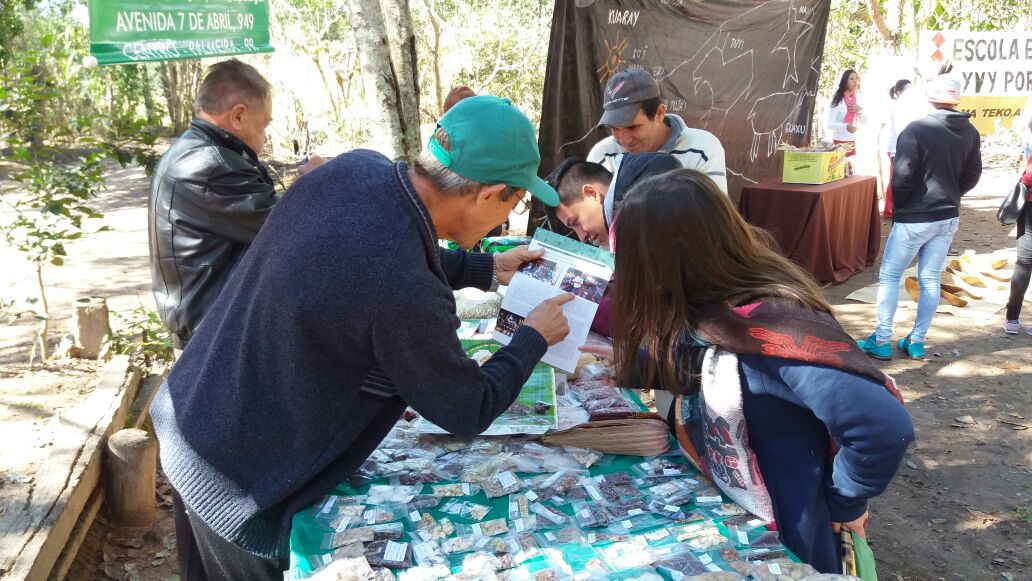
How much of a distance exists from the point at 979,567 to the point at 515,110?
2.65 m

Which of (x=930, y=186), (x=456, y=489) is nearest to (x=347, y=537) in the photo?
(x=456, y=489)

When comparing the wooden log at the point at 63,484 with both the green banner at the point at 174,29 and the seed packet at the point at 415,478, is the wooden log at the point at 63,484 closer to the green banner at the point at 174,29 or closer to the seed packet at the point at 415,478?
the seed packet at the point at 415,478

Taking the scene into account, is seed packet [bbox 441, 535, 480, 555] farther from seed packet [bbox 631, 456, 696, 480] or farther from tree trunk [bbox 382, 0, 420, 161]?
tree trunk [bbox 382, 0, 420, 161]

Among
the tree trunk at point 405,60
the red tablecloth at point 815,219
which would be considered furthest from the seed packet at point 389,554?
the red tablecloth at point 815,219

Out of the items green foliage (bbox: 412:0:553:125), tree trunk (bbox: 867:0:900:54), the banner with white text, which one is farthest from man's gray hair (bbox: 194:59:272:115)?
green foliage (bbox: 412:0:553:125)

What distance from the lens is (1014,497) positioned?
3.19 meters

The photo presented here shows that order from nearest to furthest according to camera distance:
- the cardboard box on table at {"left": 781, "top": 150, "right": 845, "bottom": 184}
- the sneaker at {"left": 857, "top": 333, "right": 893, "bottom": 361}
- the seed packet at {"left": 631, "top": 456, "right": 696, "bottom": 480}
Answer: the seed packet at {"left": 631, "top": 456, "right": 696, "bottom": 480}, the sneaker at {"left": 857, "top": 333, "right": 893, "bottom": 361}, the cardboard box on table at {"left": 781, "top": 150, "right": 845, "bottom": 184}

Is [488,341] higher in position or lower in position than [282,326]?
lower

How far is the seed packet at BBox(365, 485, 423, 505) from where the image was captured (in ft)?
5.02

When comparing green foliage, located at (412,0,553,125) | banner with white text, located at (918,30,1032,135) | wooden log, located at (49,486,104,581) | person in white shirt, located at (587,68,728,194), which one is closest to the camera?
wooden log, located at (49,486,104,581)

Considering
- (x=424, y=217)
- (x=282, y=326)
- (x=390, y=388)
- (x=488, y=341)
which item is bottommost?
(x=488, y=341)

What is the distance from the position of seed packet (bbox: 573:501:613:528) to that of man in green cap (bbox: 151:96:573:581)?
29 cm

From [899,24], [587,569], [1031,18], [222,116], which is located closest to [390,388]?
[587,569]

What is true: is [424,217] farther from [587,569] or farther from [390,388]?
[587,569]
